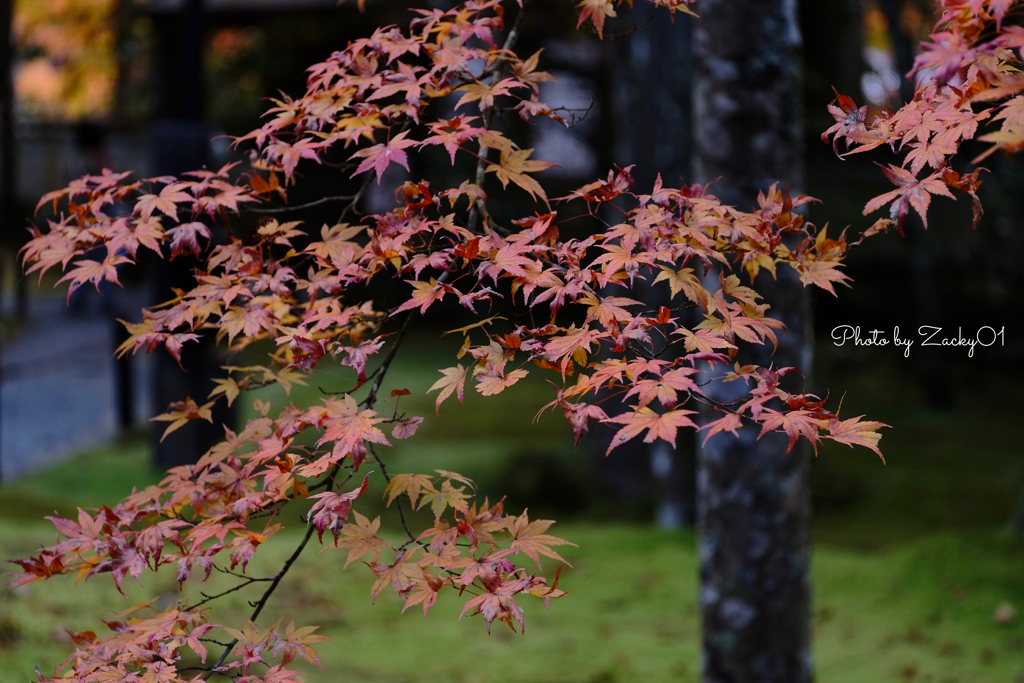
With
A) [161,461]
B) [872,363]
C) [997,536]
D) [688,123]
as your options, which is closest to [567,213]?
[872,363]

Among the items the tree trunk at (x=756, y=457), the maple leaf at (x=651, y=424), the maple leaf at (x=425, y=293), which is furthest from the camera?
the tree trunk at (x=756, y=457)

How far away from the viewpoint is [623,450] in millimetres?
7199

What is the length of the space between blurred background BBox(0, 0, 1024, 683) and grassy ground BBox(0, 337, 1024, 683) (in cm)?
2

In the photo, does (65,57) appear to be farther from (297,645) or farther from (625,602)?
(297,645)

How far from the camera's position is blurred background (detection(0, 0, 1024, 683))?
445 cm

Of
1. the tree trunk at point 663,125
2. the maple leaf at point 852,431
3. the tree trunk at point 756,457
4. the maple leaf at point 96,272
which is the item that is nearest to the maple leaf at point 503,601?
the maple leaf at point 852,431

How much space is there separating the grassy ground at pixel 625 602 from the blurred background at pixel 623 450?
0.02 meters

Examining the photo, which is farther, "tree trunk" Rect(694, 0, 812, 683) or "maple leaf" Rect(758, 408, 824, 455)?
"tree trunk" Rect(694, 0, 812, 683)

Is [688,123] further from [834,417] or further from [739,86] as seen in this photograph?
[834,417]

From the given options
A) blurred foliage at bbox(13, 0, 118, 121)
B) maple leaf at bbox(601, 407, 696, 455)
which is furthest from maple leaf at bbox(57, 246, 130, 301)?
blurred foliage at bbox(13, 0, 118, 121)

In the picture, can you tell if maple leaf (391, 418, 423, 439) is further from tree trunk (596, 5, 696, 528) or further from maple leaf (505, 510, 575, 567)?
tree trunk (596, 5, 696, 528)

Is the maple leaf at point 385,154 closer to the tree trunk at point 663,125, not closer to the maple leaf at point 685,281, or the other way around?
the maple leaf at point 685,281

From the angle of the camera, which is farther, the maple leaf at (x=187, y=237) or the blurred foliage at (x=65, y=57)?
the blurred foliage at (x=65, y=57)

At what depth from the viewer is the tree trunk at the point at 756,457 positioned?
3508 millimetres
